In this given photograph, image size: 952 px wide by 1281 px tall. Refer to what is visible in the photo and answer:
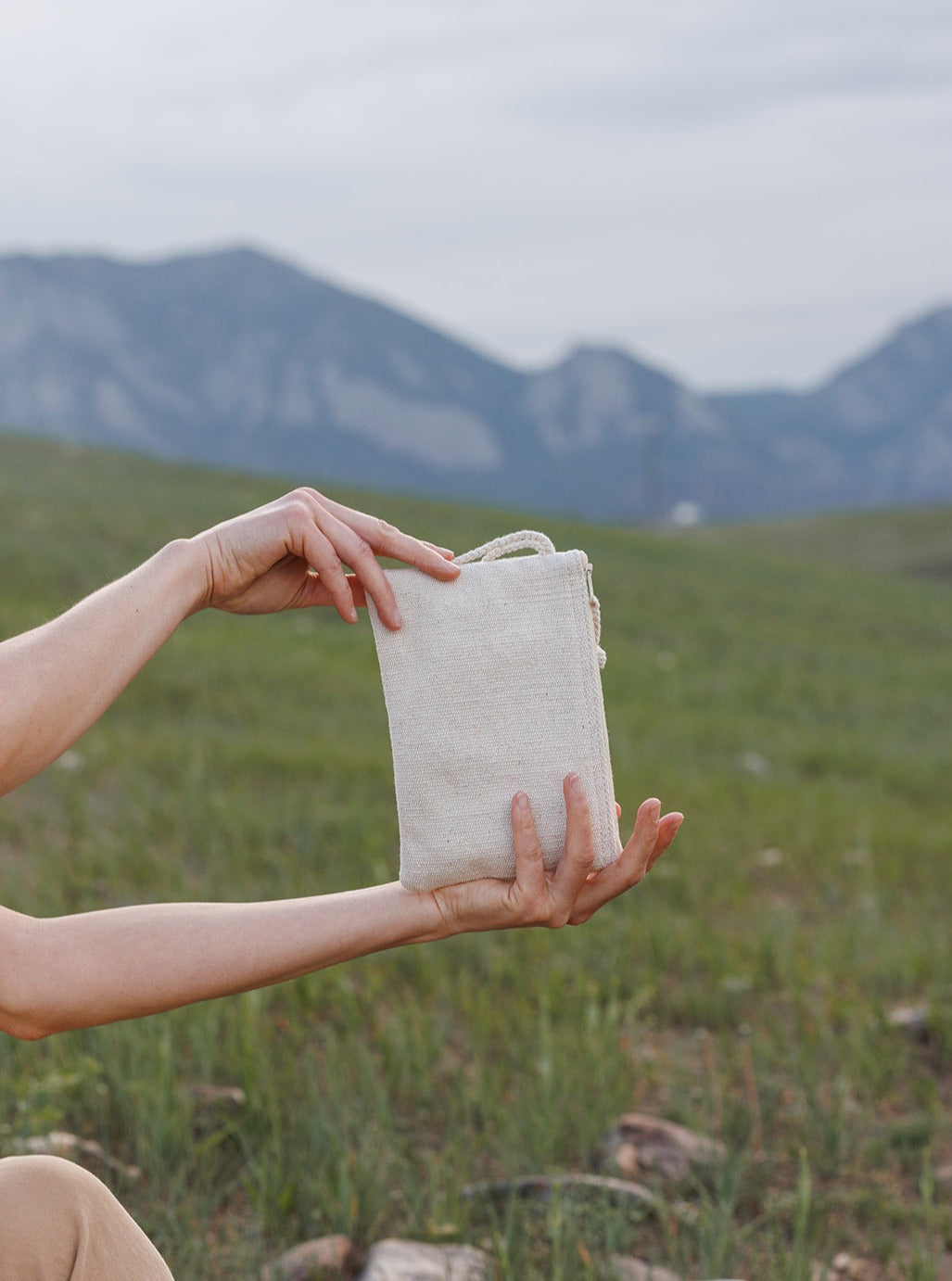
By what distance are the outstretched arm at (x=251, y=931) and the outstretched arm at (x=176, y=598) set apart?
0.79 feet

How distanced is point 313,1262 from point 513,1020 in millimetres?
1235

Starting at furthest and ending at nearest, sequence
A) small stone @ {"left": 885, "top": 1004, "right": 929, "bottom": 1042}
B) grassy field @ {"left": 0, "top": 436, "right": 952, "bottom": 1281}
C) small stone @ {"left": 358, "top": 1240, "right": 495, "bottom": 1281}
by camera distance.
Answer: small stone @ {"left": 885, "top": 1004, "right": 929, "bottom": 1042} → grassy field @ {"left": 0, "top": 436, "right": 952, "bottom": 1281} → small stone @ {"left": 358, "top": 1240, "right": 495, "bottom": 1281}

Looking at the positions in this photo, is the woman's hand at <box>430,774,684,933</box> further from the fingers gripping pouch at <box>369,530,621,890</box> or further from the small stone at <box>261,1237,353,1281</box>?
the small stone at <box>261,1237,353,1281</box>

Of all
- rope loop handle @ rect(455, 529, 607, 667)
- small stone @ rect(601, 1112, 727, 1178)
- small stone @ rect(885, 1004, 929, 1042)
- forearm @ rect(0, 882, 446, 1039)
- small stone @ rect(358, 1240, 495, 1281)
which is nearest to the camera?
forearm @ rect(0, 882, 446, 1039)

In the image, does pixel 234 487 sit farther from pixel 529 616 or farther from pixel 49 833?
pixel 529 616

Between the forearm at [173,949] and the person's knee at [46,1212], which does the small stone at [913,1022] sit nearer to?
the forearm at [173,949]

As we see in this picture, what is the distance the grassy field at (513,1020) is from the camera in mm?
2686

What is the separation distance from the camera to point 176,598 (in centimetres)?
168

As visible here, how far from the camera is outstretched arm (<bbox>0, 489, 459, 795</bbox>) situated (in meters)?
1.51

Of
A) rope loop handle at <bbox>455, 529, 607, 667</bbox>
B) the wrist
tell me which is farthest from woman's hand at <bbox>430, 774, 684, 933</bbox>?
the wrist

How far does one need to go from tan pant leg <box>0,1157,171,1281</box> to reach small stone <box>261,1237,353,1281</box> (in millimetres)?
1003

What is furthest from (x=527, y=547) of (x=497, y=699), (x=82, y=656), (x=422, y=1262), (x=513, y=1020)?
(x=513, y=1020)

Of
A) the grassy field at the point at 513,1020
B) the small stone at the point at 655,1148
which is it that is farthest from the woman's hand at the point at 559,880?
the small stone at the point at 655,1148

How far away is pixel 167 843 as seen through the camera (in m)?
4.99
